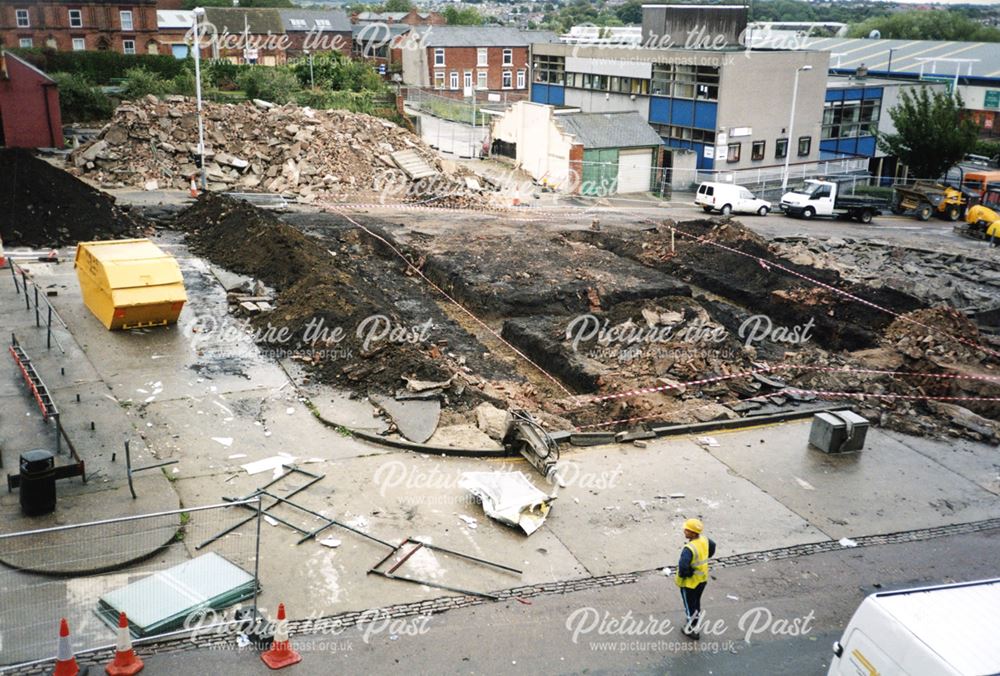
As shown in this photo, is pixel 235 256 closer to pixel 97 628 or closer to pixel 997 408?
pixel 97 628

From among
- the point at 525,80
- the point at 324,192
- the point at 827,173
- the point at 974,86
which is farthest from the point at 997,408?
the point at 525,80

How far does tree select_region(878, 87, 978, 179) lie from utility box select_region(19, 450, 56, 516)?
43.4m

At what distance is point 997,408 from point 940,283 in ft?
31.3

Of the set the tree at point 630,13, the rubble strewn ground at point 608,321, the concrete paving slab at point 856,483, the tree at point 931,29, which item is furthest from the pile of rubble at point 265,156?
the tree at point 630,13

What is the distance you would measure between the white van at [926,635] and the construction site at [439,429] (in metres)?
2.27

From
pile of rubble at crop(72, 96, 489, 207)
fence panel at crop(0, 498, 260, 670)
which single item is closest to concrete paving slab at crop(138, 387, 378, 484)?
fence panel at crop(0, 498, 260, 670)

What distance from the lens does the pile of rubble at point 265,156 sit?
3391 centimetres

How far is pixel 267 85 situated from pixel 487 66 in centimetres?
2768

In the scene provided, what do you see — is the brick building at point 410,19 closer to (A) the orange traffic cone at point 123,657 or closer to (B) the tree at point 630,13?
(B) the tree at point 630,13

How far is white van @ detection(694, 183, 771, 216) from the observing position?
3884cm

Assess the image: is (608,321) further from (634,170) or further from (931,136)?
(931,136)

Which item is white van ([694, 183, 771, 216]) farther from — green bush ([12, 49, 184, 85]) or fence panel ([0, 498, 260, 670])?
green bush ([12, 49, 184, 85])

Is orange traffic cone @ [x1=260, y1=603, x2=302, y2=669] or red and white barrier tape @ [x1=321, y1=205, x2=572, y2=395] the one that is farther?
red and white barrier tape @ [x1=321, y1=205, x2=572, y2=395]

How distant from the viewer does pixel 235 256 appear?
23.8m
